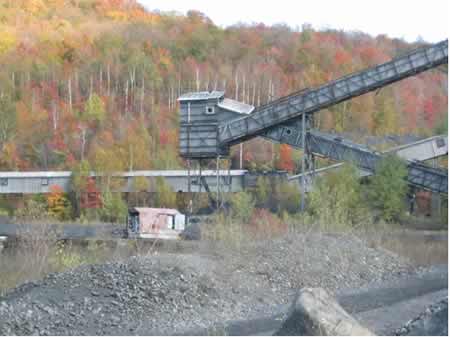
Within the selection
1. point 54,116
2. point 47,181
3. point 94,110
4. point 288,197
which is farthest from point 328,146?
point 54,116

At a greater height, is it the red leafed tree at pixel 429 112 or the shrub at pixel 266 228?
the red leafed tree at pixel 429 112

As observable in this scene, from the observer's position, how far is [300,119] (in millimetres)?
27984

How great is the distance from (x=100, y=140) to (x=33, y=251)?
30.6m

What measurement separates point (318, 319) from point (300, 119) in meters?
18.6

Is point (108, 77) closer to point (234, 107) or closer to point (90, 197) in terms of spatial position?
point (90, 197)

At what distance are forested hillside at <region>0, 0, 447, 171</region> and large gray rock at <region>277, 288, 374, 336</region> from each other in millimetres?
26915

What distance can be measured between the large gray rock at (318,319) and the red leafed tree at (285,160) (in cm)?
3099

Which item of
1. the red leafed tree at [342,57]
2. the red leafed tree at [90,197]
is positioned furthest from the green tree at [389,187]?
the red leafed tree at [342,57]

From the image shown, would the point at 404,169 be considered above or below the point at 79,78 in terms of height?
below

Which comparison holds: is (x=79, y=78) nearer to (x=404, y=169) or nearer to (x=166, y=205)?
(x=166, y=205)

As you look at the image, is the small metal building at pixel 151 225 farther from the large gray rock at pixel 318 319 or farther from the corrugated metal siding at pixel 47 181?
the large gray rock at pixel 318 319

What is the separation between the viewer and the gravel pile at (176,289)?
13180 millimetres

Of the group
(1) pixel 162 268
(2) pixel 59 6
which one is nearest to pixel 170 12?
(2) pixel 59 6

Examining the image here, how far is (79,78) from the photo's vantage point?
58.1 m
